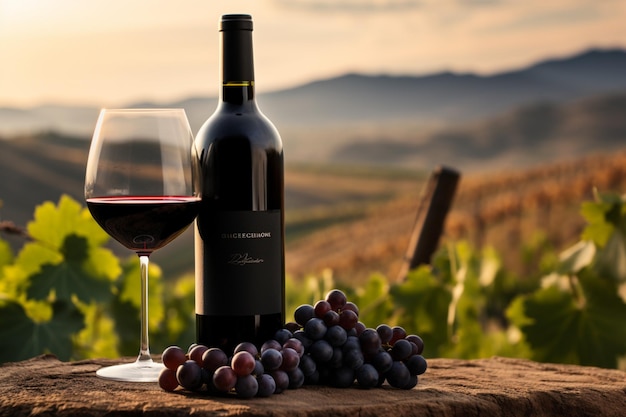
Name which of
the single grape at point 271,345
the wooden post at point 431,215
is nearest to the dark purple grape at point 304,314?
the single grape at point 271,345

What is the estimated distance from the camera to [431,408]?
1.73 meters

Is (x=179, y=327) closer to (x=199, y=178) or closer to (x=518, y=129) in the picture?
(x=199, y=178)

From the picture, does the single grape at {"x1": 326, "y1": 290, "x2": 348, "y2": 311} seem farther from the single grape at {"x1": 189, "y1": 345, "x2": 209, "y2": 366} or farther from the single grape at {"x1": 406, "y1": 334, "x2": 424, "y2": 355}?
the single grape at {"x1": 189, "y1": 345, "x2": 209, "y2": 366}

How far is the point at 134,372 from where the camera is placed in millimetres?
2037

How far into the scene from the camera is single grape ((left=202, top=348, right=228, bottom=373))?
179 cm

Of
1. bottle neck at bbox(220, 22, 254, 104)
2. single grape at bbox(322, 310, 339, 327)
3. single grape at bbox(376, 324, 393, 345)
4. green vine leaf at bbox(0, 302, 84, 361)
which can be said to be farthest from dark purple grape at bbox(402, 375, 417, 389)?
green vine leaf at bbox(0, 302, 84, 361)

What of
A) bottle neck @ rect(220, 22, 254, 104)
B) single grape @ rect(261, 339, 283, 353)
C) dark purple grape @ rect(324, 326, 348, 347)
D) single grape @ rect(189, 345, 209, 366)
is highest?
bottle neck @ rect(220, 22, 254, 104)

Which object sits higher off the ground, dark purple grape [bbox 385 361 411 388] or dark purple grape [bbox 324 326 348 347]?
dark purple grape [bbox 324 326 348 347]

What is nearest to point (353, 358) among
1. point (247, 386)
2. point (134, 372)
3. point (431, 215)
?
point (247, 386)

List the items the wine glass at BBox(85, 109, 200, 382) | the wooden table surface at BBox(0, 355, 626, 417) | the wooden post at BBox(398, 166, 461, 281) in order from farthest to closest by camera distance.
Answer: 1. the wooden post at BBox(398, 166, 461, 281)
2. the wine glass at BBox(85, 109, 200, 382)
3. the wooden table surface at BBox(0, 355, 626, 417)

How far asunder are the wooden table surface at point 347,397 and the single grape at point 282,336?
0.12 meters

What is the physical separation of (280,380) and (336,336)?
0.55ft

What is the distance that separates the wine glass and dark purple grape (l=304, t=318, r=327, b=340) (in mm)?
377
